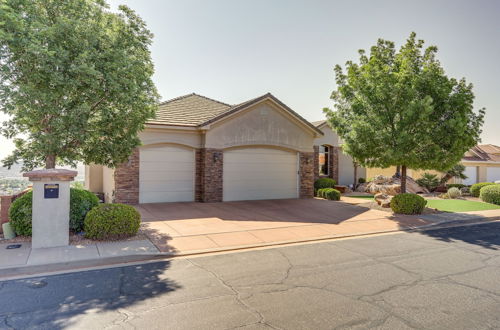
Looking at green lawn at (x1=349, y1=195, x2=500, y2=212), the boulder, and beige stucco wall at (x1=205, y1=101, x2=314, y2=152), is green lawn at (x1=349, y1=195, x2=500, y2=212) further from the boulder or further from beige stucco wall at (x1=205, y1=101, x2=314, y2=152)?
beige stucco wall at (x1=205, y1=101, x2=314, y2=152)

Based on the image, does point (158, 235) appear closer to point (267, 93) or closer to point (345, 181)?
point (267, 93)

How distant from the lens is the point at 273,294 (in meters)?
5.47

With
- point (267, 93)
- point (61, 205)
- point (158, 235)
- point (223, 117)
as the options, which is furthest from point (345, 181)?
point (61, 205)

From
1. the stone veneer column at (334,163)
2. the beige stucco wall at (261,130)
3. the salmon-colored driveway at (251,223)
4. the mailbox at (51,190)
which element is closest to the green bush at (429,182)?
the stone veneer column at (334,163)

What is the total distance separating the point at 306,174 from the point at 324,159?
738cm

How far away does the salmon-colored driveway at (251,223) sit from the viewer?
29.4ft

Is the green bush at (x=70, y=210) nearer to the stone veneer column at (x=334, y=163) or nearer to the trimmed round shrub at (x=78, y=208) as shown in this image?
the trimmed round shrub at (x=78, y=208)

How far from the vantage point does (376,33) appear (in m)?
14.9

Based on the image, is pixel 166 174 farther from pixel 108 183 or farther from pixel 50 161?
pixel 50 161

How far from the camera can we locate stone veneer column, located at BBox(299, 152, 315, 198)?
19.0 m

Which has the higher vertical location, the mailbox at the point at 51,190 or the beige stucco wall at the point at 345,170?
the beige stucco wall at the point at 345,170

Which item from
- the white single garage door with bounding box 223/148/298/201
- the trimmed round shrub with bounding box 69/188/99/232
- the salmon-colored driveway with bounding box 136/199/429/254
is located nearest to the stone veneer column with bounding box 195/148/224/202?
the white single garage door with bounding box 223/148/298/201

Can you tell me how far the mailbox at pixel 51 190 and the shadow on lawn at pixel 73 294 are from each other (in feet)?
7.93

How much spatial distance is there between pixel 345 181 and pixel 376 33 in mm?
13810
